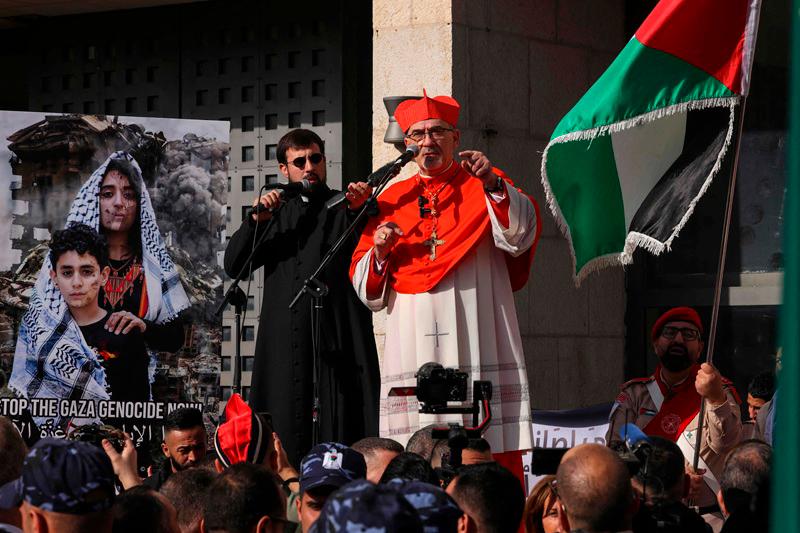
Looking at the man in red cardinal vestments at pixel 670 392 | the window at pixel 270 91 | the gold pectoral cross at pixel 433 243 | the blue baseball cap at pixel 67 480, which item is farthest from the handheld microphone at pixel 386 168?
the window at pixel 270 91

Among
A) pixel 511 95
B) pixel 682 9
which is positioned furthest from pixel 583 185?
pixel 511 95

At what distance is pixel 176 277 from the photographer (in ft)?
27.5

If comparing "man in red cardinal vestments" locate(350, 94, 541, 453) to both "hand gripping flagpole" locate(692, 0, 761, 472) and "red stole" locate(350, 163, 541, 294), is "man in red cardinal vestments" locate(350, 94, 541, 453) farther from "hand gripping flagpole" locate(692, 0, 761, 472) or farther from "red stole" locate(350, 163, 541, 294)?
"hand gripping flagpole" locate(692, 0, 761, 472)

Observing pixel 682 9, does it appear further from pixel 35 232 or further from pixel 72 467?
pixel 35 232

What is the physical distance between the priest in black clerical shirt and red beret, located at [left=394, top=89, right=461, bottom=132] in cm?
54

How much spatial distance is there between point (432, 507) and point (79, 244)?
553 cm

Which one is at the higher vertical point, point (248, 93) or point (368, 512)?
point (248, 93)

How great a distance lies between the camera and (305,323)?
7332 millimetres

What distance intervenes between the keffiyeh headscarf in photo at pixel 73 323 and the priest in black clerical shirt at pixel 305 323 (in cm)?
114

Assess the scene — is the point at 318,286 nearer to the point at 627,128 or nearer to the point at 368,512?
the point at 627,128

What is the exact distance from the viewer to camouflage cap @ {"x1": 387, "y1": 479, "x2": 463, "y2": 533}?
10.3ft

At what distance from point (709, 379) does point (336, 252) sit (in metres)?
2.08

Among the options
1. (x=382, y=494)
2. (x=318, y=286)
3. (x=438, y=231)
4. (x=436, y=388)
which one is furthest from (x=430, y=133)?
(x=382, y=494)

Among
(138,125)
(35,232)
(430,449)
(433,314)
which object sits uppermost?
(138,125)
